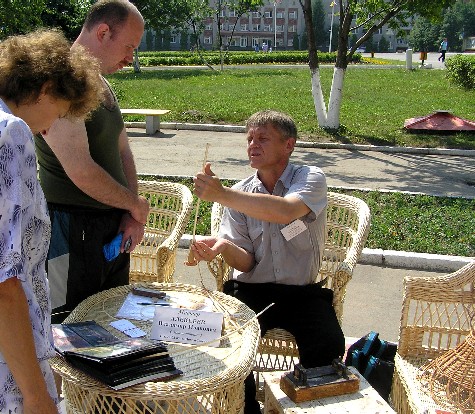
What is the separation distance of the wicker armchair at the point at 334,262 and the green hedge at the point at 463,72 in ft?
54.8

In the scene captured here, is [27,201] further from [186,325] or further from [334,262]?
[334,262]

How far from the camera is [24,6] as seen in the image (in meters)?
9.31

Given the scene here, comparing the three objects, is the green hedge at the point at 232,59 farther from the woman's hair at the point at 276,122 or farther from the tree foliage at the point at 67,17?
the woman's hair at the point at 276,122

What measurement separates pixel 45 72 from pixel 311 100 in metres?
14.3

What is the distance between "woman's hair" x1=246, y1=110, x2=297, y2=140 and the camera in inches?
122

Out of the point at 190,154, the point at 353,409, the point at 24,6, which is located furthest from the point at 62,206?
the point at 24,6

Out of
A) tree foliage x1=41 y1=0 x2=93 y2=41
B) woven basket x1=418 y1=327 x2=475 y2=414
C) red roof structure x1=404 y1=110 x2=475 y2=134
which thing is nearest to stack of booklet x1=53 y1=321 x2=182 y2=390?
woven basket x1=418 y1=327 x2=475 y2=414

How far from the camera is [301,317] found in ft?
9.88

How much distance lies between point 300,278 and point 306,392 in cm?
83

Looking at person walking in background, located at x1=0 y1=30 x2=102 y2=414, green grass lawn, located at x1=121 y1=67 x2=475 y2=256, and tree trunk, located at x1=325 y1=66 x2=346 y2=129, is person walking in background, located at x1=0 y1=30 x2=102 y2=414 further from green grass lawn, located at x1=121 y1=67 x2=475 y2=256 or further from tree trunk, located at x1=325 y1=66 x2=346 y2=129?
tree trunk, located at x1=325 y1=66 x2=346 y2=129

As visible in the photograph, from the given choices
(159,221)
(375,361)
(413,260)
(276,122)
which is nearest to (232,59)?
(413,260)

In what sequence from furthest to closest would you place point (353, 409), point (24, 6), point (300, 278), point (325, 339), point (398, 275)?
point (24, 6), point (398, 275), point (300, 278), point (325, 339), point (353, 409)

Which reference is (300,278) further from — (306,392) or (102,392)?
(102,392)

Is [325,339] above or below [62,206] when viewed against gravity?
below
